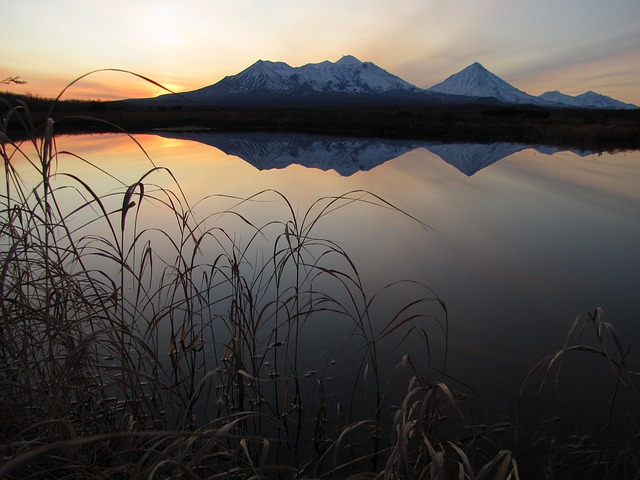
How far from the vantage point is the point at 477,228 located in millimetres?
5688

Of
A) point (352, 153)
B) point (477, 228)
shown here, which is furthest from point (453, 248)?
point (352, 153)

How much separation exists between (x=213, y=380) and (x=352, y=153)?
40.4ft

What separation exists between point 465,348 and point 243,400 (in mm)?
1463

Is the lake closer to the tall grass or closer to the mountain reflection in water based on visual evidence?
the tall grass

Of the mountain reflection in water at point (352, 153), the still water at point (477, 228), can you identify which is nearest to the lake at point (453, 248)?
the still water at point (477, 228)

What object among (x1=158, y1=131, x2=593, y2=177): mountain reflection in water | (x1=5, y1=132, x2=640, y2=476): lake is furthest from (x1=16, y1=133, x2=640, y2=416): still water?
(x1=158, y1=131, x2=593, y2=177): mountain reflection in water

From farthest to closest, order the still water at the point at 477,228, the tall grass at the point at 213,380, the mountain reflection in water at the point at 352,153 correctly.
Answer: the mountain reflection in water at the point at 352,153, the still water at the point at 477,228, the tall grass at the point at 213,380

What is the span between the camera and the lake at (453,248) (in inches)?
103

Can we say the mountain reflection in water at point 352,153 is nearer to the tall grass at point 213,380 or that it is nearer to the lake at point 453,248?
the lake at point 453,248

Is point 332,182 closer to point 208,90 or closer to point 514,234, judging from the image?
point 514,234

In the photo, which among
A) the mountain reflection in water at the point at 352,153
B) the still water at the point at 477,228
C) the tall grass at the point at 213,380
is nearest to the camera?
the tall grass at the point at 213,380

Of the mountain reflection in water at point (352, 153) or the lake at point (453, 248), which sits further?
the mountain reflection in water at point (352, 153)

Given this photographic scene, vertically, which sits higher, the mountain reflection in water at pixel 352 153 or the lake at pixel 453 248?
the mountain reflection in water at pixel 352 153

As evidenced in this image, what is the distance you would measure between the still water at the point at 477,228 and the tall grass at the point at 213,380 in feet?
0.77
